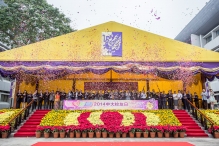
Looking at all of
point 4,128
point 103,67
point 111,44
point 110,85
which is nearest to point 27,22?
point 111,44

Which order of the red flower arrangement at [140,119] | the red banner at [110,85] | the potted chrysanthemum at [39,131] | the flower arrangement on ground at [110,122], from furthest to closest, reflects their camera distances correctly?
the red banner at [110,85] < the red flower arrangement at [140,119] < the flower arrangement on ground at [110,122] < the potted chrysanthemum at [39,131]

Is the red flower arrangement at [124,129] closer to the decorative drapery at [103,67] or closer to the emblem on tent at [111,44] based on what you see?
the decorative drapery at [103,67]

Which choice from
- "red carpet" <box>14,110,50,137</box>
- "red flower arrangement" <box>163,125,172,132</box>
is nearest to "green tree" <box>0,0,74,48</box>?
"red carpet" <box>14,110,50,137</box>

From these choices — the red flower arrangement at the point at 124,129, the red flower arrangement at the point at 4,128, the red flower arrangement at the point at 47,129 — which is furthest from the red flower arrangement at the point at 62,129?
the red flower arrangement at the point at 124,129

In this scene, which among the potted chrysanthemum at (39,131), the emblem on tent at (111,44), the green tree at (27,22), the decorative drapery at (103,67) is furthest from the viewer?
the green tree at (27,22)

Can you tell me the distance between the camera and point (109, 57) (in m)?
13.9

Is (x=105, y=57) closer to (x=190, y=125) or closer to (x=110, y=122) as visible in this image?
(x=110, y=122)

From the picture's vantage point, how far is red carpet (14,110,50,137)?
30.1ft

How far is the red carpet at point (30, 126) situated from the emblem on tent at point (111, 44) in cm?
612

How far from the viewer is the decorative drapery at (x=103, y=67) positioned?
41.4 feet

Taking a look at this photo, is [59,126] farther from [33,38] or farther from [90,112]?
[33,38]

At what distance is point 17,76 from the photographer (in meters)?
13.6

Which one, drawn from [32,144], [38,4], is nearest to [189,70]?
[32,144]

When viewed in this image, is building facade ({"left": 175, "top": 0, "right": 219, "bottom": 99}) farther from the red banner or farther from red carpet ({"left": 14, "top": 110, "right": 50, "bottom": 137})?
red carpet ({"left": 14, "top": 110, "right": 50, "bottom": 137})
